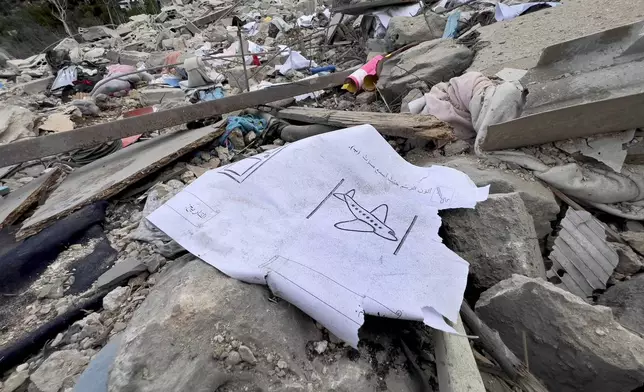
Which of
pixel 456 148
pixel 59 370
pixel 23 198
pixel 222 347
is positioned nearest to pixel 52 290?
pixel 59 370

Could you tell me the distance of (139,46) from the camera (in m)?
8.05

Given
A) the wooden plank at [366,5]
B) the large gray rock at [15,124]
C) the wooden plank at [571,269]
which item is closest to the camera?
the wooden plank at [571,269]

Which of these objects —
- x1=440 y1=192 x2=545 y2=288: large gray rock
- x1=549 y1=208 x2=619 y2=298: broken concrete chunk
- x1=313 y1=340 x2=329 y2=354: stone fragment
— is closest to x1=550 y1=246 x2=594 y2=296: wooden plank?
x1=549 y1=208 x2=619 y2=298: broken concrete chunk

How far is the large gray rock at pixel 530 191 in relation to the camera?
6.54ft

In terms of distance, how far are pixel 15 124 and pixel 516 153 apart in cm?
474

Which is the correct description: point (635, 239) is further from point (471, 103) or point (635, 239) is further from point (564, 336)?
point (471, 103)

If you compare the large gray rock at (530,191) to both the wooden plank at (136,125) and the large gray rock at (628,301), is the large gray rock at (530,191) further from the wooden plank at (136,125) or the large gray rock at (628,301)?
the wooden plank at (136,125)

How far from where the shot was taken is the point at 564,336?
4.27 feet

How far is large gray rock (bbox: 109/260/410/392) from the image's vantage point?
38.3 inches

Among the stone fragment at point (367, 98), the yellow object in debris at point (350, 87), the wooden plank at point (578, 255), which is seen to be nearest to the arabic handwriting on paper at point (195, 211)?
the wooden plank at point (578, 255)

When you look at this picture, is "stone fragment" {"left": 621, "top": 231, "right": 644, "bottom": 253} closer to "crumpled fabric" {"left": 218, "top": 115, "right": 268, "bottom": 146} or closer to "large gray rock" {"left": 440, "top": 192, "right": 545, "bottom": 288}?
"large gray rock" {"left": 440, "top": 192, "right": 545, "bottom": 288}

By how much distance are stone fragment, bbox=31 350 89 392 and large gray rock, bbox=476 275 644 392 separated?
153cm

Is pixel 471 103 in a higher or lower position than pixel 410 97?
higher

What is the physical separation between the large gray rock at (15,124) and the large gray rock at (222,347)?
3624 millimetres
